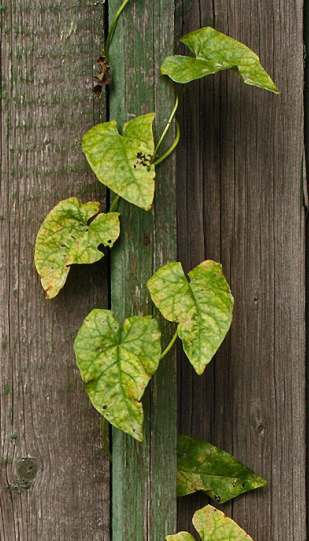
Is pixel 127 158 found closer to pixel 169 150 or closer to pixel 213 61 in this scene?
pixel 169 150

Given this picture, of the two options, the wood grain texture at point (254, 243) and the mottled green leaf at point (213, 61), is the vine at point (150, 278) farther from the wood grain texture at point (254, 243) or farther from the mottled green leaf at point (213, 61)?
the wood grain texture at point (254, 243)

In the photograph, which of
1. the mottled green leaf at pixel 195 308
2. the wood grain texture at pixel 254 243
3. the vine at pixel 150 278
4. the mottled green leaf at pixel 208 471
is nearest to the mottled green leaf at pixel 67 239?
the vine at pixel 150 278

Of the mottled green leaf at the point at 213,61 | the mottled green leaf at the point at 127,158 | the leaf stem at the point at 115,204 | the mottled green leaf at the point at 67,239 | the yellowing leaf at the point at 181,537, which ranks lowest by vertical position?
the yellowing leaf at the point at 181,537

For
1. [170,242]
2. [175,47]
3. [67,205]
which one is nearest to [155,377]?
[170,242]

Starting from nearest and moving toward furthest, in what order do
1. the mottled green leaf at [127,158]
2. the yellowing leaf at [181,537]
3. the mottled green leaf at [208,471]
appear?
1. the mottled green leaf at [127,158]
2. the yellowing leaf at [181,537]
3. the mottled green leaf at [208,471]

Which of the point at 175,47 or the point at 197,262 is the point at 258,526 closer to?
the point at 197,262

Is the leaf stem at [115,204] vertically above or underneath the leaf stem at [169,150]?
underneath

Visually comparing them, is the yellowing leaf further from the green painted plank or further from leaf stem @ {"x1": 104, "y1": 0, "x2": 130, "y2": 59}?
leaf stem @ {"x1": 104, "y1": 0, "x2": 130, "y2": 59}
